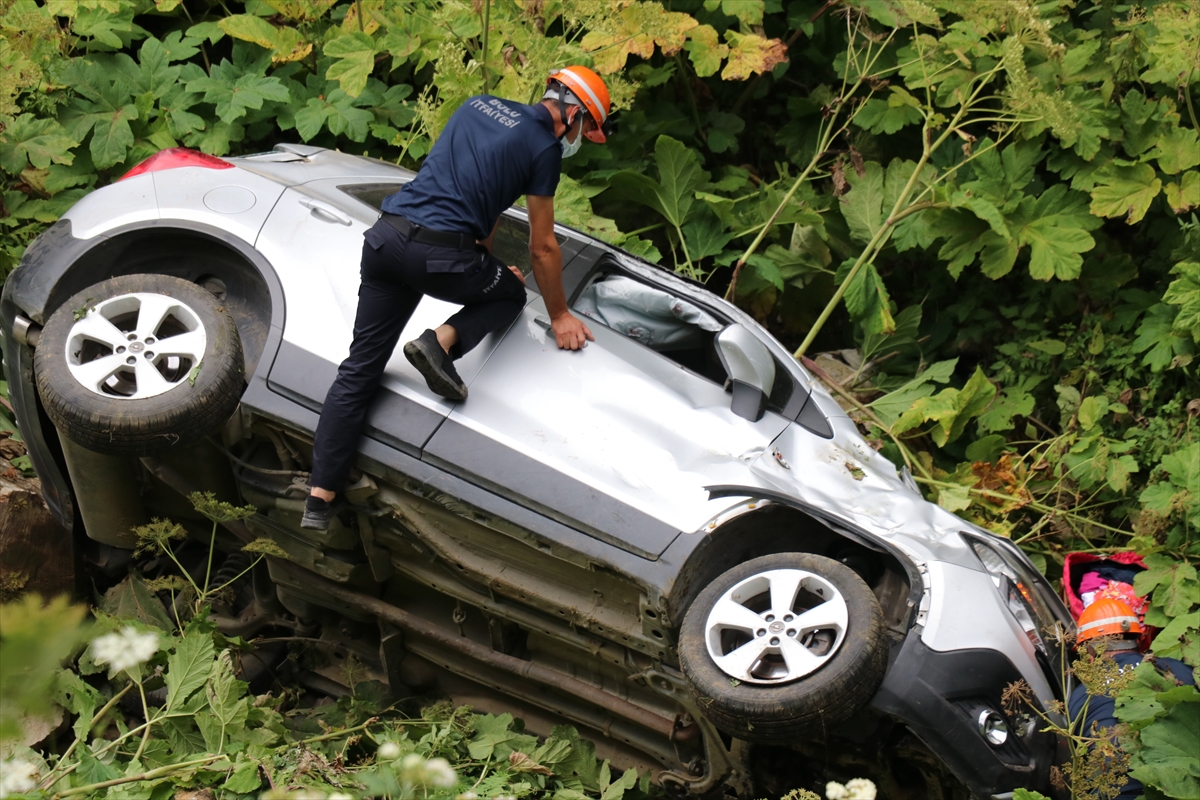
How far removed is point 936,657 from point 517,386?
1633 millimetres

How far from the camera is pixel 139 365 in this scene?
3.82 m

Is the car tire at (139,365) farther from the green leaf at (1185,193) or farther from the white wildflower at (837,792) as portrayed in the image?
the green leaf at (1185,193)

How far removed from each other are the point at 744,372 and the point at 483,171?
1.19 m

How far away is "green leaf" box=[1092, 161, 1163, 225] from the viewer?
5805 mm

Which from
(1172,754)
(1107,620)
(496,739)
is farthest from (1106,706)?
(496,739)

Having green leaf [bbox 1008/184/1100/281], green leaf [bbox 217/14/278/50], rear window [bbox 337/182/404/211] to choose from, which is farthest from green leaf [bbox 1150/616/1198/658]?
green leaf [bbox 217/14/278/50]

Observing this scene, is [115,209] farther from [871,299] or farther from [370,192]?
[871,299]

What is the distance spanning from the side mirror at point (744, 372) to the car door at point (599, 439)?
0.05 metres

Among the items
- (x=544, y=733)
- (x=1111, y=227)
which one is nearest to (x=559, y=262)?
(x=544, y=733)

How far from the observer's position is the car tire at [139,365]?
370 cm

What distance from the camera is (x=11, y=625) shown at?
4.64 ft

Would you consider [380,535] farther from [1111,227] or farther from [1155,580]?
[1111,227]

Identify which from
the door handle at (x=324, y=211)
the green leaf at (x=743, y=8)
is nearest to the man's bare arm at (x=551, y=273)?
the door handle at (x=324, y=211)

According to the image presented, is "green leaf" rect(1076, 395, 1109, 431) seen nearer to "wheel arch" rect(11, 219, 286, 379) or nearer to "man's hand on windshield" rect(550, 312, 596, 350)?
"man's hand on windshield" rect(550, 312, 596, 350)
